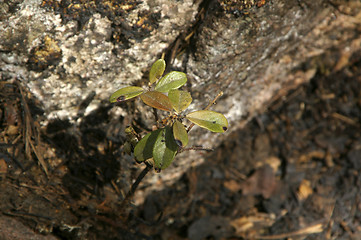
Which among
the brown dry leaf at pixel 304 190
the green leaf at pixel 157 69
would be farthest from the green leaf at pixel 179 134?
the brown dry leaf at pixel 304 190

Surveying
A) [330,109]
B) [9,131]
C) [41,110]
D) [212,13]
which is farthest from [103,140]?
[330,109]

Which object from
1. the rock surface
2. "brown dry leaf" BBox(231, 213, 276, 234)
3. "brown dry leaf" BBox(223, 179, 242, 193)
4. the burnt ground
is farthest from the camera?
"brown dry leaf" BBox(223, 179, 242, 193)

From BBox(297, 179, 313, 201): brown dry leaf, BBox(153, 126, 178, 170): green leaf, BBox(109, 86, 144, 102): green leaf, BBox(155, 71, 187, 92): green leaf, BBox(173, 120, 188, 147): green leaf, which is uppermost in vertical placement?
BBox(109, 86, 144, 102): green leaf

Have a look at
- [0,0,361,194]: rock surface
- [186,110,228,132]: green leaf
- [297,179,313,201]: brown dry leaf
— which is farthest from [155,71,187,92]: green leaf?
[297,179,313,201]: brown dry leaf

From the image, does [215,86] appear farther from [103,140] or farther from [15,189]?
[15,189]

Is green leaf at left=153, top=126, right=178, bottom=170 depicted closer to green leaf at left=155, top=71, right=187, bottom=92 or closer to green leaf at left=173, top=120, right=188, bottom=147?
green leaf at left=173, top=120, right=188, bottom=147

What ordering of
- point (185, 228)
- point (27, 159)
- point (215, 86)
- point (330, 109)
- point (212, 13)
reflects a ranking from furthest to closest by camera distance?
point (330, 109)
point (185, 228)
point (215, 86)
point (27, 159)
point (212, 13)

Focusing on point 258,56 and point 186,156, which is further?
point 186,156
